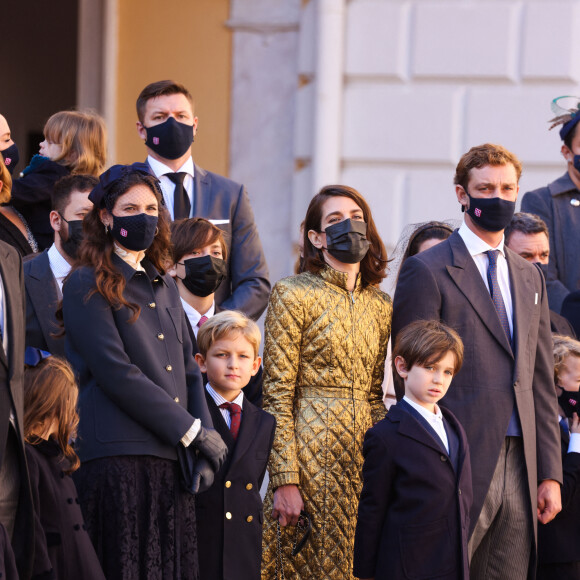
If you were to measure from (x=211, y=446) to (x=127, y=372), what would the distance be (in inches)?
15.6

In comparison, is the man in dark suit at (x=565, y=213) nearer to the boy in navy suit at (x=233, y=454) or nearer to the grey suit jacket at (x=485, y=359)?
the grey suit jacket at (x=485, y=359)

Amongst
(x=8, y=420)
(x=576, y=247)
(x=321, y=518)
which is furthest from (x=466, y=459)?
(x=576, y=247)

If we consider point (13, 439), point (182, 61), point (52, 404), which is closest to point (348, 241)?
point (52, 404)

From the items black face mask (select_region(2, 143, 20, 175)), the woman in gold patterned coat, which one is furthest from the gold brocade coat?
black face mask (select_region(2, 143, 20, 175))

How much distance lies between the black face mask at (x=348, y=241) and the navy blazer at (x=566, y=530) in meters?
1.30

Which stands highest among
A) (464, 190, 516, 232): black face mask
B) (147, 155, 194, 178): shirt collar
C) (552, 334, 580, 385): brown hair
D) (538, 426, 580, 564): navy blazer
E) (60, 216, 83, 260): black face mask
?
(147, 155, 194, 178): shirt collar

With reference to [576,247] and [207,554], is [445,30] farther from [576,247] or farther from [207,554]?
[207,554]

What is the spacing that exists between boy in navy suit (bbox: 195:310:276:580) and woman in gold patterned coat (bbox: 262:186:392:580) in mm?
123

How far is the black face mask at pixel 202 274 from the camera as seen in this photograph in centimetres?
539

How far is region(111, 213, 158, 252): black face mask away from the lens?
4621 millimetres

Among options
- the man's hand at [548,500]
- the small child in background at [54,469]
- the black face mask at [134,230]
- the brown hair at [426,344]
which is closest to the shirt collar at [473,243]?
the brown hair at [426,344]

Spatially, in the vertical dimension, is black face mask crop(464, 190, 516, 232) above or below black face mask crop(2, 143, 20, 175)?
below

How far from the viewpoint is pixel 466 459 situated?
15.6ft

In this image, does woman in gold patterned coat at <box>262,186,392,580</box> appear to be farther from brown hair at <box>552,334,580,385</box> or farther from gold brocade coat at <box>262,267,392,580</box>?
brown hair at <box>552,334,580,385</box>
